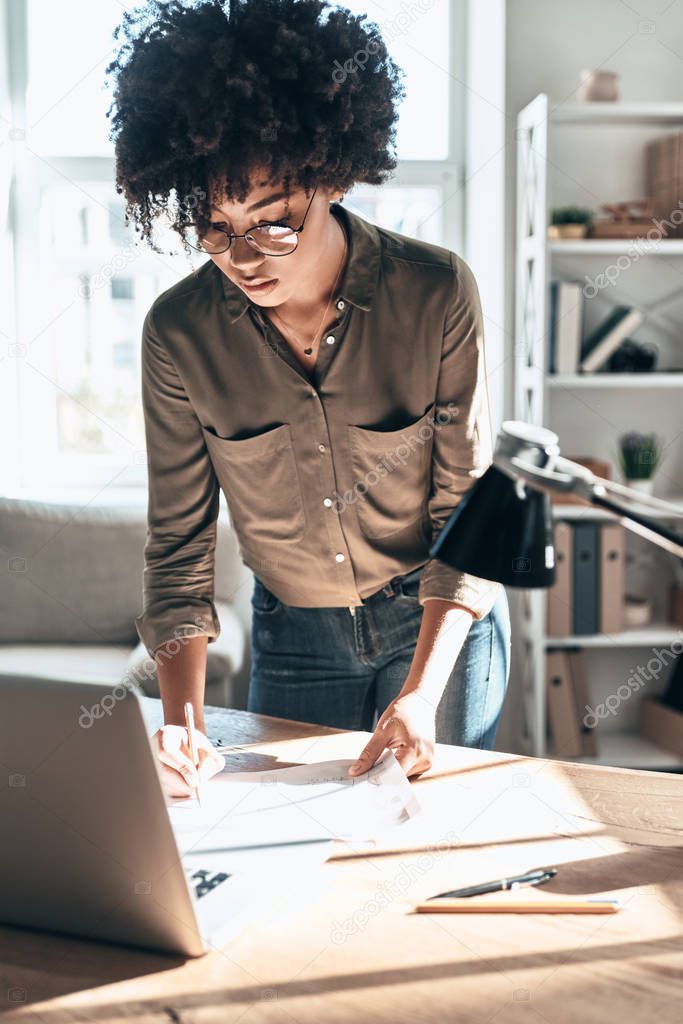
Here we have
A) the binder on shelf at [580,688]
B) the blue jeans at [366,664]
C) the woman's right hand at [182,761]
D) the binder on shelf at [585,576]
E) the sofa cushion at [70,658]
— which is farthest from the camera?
the binder on shelf at [580,688]

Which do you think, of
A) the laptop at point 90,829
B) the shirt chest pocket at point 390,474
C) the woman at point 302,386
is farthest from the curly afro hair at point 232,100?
the laptop at point 90,829

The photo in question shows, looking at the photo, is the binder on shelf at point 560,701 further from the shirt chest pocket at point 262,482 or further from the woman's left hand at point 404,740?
the woman's left hand at point 404,740

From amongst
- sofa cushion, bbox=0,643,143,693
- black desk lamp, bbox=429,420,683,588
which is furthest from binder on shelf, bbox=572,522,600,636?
black desk lamp, bbox=429,420,683,588

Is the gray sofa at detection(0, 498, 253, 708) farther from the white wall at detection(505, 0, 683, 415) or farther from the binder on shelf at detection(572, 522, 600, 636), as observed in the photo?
the white wall at detection(505, 0, 683, 415)

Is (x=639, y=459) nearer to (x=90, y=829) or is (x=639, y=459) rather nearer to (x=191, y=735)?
(x=191, y=735)

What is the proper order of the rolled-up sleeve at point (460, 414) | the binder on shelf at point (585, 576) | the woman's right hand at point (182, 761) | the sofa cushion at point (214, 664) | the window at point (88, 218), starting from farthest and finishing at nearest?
the window at point (88, 218), the binder on shelf at point (585, 576), the sofa cushion at point (214, 664), the rolled-up sleeve at point (460, 414), the woman's right hand at point (182, 761)

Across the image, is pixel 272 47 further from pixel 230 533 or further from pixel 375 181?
pixel 230 533

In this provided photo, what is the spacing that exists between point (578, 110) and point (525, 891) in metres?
2.49

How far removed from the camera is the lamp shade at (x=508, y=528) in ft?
2.43

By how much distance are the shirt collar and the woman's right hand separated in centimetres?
57

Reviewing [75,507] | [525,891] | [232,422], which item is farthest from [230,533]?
[525,891]

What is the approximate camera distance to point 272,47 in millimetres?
1180

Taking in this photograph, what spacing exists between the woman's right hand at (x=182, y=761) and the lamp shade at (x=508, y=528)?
45cm

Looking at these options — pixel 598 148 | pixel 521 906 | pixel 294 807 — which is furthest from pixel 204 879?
pixel 598 148
